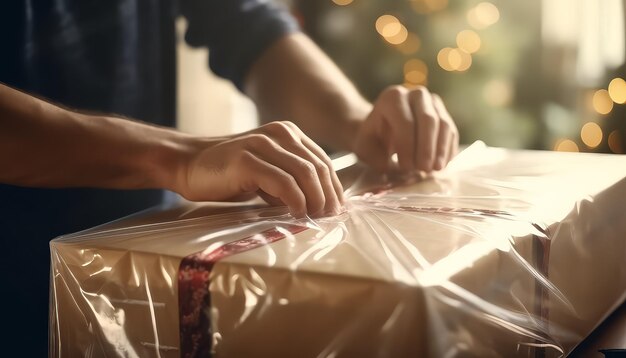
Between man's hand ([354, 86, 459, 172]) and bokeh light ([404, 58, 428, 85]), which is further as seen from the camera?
bokeh light ([404, 58, 428, 85])

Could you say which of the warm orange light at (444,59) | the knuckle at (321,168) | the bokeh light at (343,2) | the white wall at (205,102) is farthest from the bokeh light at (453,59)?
the knuckle at (321,168)

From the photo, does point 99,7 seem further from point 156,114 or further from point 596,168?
point 596,168

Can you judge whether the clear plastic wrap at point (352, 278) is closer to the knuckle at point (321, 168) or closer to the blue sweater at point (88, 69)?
the knuckle at point (321, 168)

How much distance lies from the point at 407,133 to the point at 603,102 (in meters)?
1.46

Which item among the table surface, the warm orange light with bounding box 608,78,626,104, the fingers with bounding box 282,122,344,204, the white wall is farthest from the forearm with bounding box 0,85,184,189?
the warm orange light with bounding box 608,78,626,104

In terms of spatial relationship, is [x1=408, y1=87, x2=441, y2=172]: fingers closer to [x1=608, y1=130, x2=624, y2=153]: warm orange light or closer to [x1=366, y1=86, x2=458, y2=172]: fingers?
[x1=366, y1=86, x2=458, y2=172]: fingers

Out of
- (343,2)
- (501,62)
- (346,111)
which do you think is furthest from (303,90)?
(343,2)

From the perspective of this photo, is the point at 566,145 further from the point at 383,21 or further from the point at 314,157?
the point at 314,157

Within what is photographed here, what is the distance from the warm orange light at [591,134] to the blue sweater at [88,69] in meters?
1.31

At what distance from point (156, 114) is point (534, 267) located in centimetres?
64

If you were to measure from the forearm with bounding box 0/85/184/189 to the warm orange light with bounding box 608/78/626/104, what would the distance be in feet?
5.47

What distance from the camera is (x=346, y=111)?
949 mm

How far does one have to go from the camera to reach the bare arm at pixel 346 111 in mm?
792

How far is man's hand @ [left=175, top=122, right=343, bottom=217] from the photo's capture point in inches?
22.7
